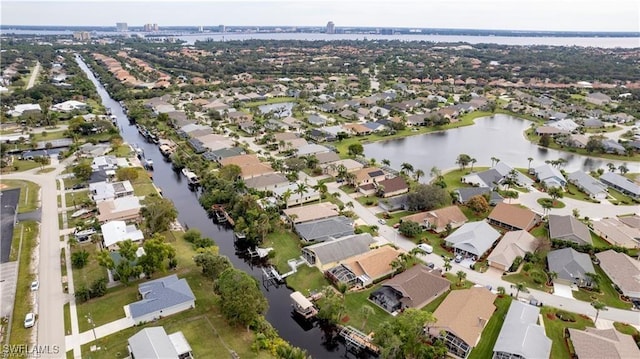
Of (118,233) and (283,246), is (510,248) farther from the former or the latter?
(118,233)

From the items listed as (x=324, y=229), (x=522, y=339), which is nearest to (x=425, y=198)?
(x=324, y=229)

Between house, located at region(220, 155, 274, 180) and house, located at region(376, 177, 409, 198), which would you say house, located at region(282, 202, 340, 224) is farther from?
house, located at region(220, 155, 274, 180)

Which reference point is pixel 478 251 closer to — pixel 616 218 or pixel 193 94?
pixel 616 218

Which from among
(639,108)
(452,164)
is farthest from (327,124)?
(639,108)

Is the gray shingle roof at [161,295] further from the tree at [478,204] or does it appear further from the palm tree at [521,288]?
the tree at [478,204]

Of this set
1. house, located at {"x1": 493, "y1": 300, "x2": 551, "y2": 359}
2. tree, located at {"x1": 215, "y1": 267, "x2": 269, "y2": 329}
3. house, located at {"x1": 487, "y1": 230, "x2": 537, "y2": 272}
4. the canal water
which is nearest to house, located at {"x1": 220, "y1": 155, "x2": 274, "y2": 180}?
the canal water
